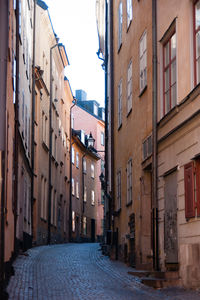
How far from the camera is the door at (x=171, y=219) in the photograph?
13053mm

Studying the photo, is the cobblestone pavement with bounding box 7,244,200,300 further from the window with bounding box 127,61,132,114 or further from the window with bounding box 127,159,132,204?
the window with bounding box 127,61,132,114

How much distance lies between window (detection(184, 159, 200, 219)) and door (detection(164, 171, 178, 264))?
120 centimetres

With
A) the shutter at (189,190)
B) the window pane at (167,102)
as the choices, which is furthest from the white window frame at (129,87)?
the shutter at (189,190)

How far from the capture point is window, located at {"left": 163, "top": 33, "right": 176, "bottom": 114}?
45.2ft

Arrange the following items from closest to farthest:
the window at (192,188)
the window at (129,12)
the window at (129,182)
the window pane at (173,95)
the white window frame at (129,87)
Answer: the window at (192,188) < the window pane at (173,95) < the window at (129,182) < the white window frame at (129,87) < the window at (129,12)

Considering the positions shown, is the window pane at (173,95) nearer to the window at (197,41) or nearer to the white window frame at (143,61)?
the window at (197,41)

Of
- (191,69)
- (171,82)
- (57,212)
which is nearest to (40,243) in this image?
(57,212)

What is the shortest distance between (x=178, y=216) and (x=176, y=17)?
13.7 feet

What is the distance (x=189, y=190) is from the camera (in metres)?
11.7

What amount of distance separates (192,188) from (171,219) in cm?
199

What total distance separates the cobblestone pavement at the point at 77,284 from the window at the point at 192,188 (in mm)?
1475

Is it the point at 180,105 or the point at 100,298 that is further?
the point at 180,105

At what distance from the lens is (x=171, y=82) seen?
13.9 meters

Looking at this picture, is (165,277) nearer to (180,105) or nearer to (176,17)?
(180,105)
